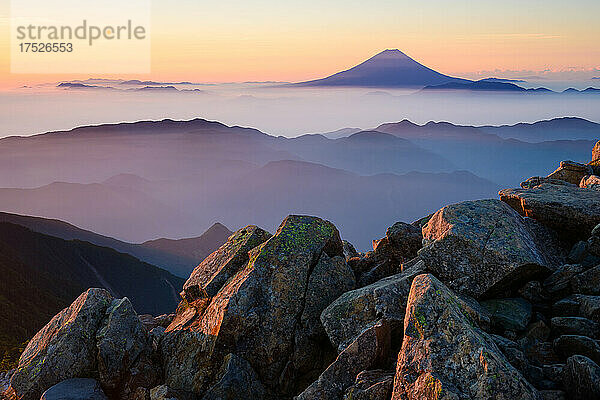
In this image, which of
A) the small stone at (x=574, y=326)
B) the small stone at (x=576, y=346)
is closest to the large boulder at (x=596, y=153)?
the small stone at (x=574, y=326)

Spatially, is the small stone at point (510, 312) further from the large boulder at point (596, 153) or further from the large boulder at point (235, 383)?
the large boulder at point (596, 153)

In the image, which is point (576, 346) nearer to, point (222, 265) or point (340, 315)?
point (340, 315)

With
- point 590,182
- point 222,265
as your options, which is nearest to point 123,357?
point 222,265

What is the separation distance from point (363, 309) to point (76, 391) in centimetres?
1241

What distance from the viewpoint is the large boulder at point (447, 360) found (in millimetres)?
12445

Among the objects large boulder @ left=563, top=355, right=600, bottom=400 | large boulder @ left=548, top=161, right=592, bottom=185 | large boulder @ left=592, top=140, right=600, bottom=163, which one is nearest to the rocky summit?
large boulder @ left=563, top=355, right=600, bottom=400

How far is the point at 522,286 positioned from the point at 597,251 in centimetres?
408

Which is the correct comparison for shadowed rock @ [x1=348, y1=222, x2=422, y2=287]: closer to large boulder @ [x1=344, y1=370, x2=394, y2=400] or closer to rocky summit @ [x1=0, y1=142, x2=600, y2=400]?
rocky summit @ [x1=0, y1=142, x2=600, y2=400]

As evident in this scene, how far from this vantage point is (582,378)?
13.2 m

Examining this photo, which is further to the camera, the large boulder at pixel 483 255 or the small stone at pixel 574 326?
the large boulder at pixel 483 255

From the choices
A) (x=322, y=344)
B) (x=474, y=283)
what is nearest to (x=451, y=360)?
(x=474, y=283)

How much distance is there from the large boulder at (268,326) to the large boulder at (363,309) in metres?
1.50

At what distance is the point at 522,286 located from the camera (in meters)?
19.7

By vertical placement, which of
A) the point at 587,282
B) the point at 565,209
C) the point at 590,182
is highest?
the point at 590,182
